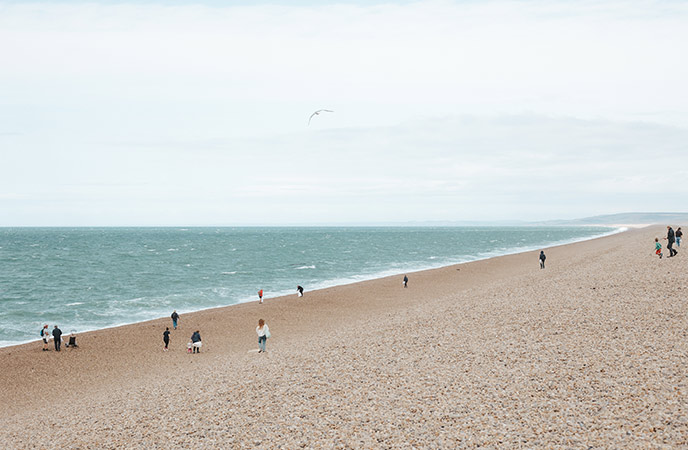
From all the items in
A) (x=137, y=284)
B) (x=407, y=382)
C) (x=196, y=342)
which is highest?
(x=407, y=382)

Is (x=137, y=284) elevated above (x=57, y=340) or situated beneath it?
situated beneath

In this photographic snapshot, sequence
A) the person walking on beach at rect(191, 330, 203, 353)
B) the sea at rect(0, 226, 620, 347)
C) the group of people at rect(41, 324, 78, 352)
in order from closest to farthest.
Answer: the person walking on beach at rect(191, 330, 203, 353) < the group of people at rect(41, 324, 78, 352) < the sea at rect(0, 226, 620, 347)

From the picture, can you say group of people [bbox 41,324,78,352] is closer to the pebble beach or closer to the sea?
the pebble beach

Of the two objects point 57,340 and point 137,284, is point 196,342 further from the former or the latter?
point 137,284

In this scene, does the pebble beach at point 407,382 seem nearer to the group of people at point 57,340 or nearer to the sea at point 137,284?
the group of people at point 57,340

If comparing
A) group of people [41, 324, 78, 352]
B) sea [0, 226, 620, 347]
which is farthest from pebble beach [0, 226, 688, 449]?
sea [0, 226, 620, 347]

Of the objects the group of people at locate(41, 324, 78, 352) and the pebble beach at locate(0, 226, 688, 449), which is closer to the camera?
the pebble beach at locate(0, 226, 688, 449)

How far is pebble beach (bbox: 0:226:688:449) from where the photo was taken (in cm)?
1026

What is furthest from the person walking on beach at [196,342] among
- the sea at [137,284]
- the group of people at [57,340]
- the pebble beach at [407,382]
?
the sea at [137,284]

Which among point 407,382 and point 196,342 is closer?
point 407,382

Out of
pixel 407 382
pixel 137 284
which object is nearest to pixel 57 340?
pixel 407 382

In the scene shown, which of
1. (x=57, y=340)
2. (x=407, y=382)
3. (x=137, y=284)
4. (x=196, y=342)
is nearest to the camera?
(x=407, y=382)

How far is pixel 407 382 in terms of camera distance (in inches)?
527

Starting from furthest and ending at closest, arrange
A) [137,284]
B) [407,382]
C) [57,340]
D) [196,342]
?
[137,284] → [57,340] → [196,342] → [407,382]
